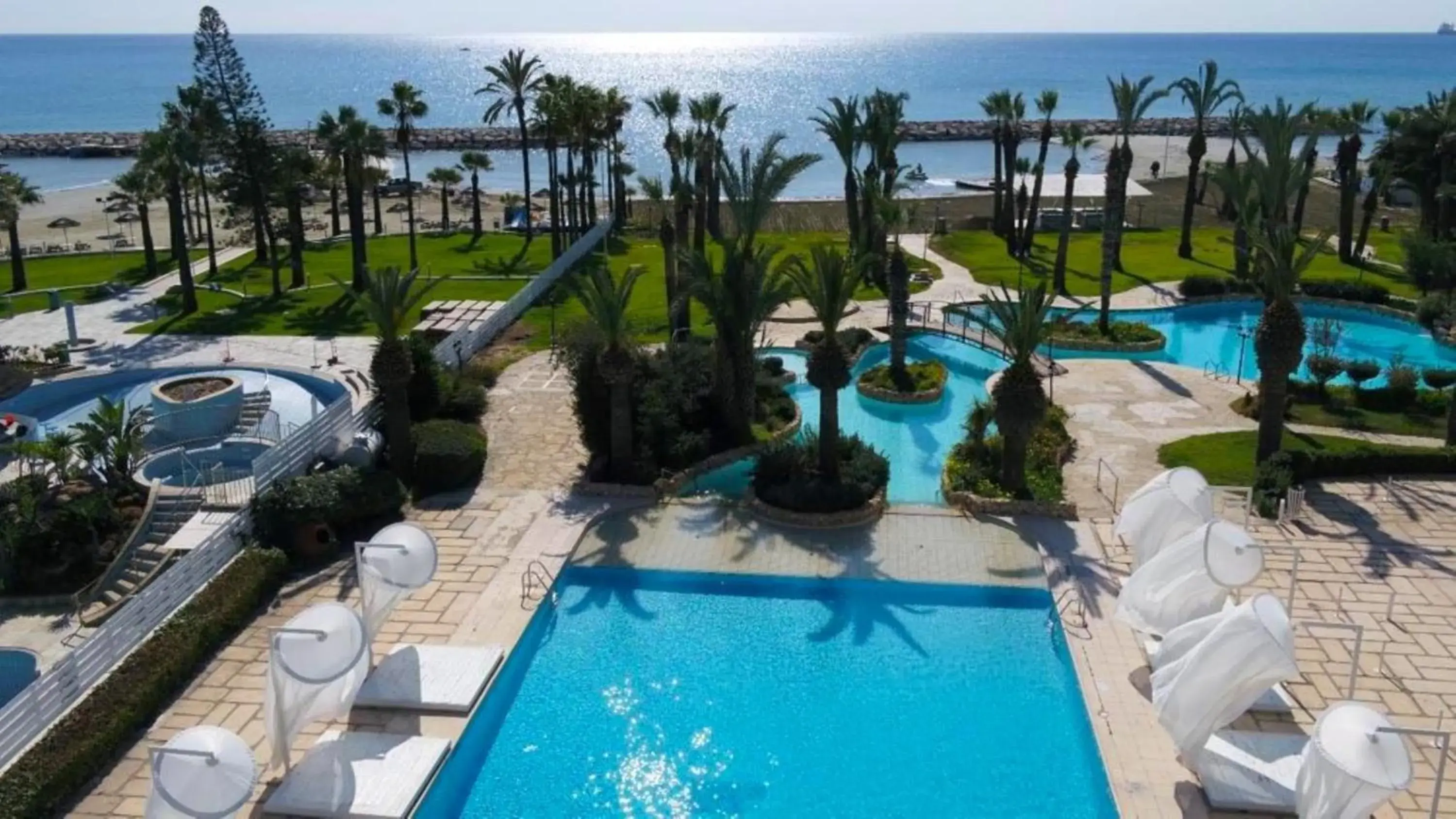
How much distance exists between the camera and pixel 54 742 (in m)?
14.0

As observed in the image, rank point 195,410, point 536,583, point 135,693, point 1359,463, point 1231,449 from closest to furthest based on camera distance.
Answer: point 135,693
point 536,583
point 1359,463
point 1231,449
point 195,410

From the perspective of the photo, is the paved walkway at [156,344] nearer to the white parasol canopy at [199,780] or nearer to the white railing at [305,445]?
the white railing at [305,445]

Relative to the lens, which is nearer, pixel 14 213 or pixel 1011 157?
pixel 14 213

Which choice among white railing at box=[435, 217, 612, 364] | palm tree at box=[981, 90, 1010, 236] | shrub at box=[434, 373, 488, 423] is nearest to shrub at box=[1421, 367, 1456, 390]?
palm tree at box=[981, 90, 1010, 236]

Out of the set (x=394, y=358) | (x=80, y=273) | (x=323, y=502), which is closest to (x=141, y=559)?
(x=323, y=502)

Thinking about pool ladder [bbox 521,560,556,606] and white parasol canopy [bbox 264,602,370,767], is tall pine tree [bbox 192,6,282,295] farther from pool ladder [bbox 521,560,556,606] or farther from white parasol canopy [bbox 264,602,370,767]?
white parasol canopy [bbox 264,602,370,767]

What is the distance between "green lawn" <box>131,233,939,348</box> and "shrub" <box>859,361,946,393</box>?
22.5 ft

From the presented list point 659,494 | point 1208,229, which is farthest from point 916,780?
point 1208,229

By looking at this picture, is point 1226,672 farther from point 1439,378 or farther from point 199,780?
point 1439,378

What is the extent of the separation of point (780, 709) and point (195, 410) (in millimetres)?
16578

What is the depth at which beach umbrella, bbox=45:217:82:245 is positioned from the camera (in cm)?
5684

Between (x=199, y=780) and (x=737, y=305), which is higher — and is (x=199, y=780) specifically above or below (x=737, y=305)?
below

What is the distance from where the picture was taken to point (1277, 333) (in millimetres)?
22391

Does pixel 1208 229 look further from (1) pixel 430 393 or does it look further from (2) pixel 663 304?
(1) pixel 430 393
